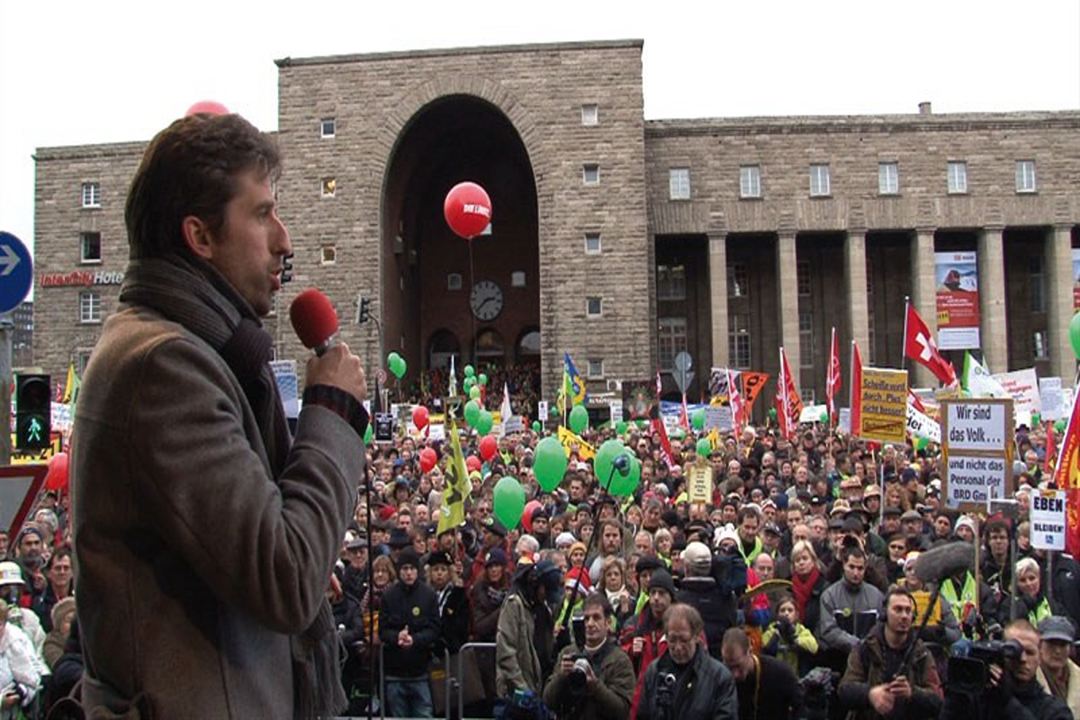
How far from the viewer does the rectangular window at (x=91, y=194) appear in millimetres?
52916

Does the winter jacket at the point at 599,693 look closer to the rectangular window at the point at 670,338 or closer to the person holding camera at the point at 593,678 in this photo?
the person holding camera at the point at 593,678

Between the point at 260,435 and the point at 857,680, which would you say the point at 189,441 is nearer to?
the point at 260,435

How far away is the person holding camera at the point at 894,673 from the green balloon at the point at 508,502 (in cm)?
679

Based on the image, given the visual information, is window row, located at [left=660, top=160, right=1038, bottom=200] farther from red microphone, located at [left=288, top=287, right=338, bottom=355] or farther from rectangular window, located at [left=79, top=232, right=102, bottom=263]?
red microphone, located at [left=288, top=287, right=338, bottom=355]

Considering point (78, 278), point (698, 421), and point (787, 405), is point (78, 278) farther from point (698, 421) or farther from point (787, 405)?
point (787, 405)

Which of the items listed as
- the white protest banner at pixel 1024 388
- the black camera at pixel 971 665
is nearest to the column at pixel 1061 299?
the white protest banner at pixel 1024 388

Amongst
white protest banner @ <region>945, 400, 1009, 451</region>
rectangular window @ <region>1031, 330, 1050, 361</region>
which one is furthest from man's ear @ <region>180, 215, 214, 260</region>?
rectangular window @ <region>1031, 330, 1050, 361</region>

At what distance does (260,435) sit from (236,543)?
301mm

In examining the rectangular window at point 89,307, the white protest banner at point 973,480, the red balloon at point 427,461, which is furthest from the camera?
the rectangular window at point 89,307

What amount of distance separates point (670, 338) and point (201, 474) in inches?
2102

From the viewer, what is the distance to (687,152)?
51219 millimetres

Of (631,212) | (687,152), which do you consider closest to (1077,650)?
(631,212)

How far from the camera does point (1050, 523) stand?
9.02 metres

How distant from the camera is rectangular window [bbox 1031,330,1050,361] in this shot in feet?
177
